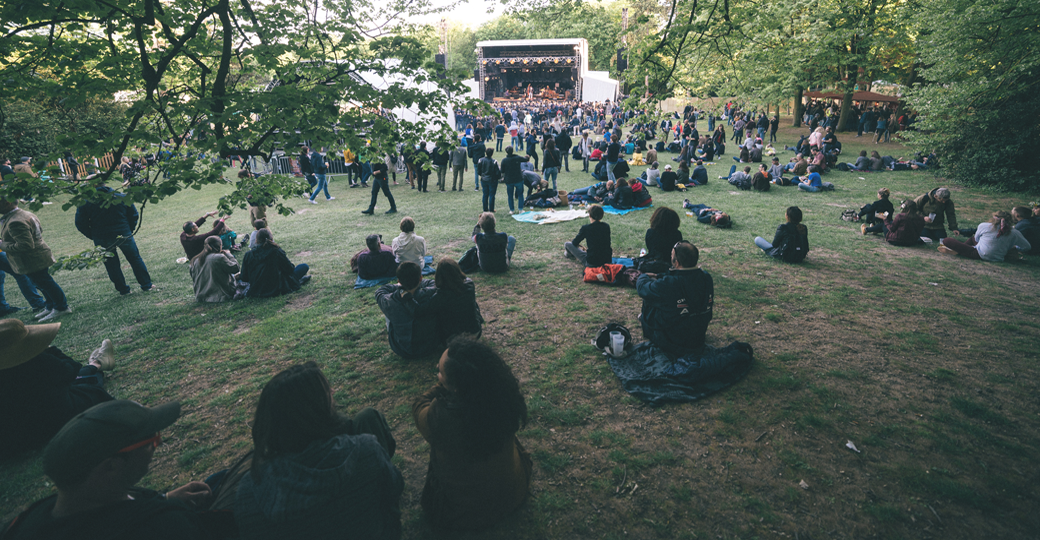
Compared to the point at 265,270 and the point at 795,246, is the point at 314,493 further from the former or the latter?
the point at 795,246

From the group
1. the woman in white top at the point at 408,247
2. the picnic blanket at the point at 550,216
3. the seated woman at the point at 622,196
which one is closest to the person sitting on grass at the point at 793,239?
the seated woman at the point at 622,196

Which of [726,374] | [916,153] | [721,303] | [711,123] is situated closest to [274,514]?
[726,374]

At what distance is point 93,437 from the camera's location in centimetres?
197

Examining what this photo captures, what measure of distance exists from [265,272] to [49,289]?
3395mm

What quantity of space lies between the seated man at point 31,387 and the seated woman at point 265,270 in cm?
361

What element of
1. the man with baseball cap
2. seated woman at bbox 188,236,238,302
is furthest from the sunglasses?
seated woman at bbox 188,236,238,302

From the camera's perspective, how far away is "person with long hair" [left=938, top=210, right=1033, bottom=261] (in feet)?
27.4

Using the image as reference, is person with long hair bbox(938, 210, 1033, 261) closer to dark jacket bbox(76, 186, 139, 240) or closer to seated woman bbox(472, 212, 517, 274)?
seated woman bbox(472, 212, 517, 274)

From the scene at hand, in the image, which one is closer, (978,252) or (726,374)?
(726,374)

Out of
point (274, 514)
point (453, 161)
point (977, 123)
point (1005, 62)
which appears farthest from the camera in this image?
point (453, 161)

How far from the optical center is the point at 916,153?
18109 mm

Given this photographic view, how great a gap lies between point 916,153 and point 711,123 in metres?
17.7

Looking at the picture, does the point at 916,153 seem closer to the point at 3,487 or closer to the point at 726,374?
the point at 726,374

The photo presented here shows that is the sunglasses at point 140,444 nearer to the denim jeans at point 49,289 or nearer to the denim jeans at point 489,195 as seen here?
the denim jeans at point 49,289
